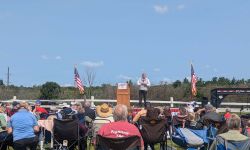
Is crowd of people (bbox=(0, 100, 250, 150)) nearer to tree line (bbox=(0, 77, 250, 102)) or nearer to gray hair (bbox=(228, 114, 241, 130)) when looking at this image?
gray hair (bbox=(228, 114, 241, 130))

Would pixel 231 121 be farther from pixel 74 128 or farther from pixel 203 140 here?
pixel 74 128

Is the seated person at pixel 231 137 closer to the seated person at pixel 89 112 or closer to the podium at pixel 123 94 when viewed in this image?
the seated person at pixel 89 112

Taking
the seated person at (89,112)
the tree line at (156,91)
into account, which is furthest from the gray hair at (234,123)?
the tree line at (156,91)

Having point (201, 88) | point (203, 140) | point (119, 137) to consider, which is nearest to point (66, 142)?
point (203, 140)

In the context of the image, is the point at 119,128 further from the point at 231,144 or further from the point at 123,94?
the point at 123,94

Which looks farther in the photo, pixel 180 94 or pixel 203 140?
pixel 180 94

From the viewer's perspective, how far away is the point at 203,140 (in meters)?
10.7

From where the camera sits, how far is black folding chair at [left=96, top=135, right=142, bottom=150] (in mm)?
7477

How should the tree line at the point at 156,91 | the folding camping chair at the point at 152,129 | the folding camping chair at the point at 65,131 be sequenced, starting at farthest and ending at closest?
1. the tree line at the point at 156,91
2. the folding camping chair at the point at 152,129
3. the folding camping chair at the point at 65,131

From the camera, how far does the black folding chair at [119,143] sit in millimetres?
7477

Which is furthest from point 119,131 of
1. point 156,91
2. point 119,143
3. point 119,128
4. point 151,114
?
point 156,91

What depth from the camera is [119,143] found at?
7516 mm

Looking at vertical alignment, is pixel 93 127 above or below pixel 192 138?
above

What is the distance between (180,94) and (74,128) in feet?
85.0
